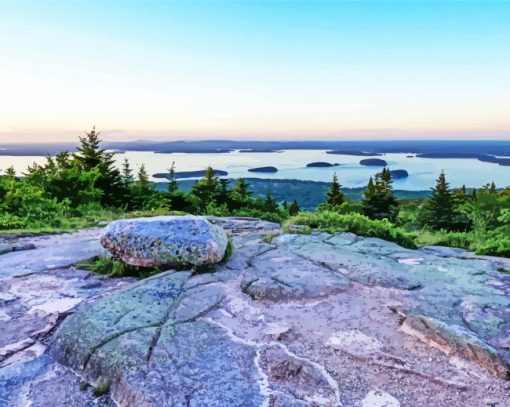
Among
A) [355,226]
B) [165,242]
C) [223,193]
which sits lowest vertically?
[223,193]

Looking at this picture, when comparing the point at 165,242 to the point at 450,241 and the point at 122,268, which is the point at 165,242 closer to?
the point at 122,268

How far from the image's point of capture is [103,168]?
19.6 meters

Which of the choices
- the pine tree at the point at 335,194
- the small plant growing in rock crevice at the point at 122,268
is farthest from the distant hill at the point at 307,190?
the small plant growing in rock crevice at the point at 122,268

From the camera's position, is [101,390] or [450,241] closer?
[101,390]

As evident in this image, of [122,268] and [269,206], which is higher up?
[122,268]

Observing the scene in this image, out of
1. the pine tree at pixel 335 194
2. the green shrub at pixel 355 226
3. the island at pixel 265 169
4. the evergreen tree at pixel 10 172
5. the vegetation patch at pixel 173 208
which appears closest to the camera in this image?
the green shrub at pixel 355 226

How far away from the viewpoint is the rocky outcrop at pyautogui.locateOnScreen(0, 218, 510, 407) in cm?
340

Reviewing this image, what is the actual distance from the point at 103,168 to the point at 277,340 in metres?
17.2

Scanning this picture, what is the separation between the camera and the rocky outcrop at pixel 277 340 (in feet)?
11.2

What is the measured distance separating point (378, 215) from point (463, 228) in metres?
4.45

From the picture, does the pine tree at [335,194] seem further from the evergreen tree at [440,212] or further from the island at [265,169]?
the island at [265,169]

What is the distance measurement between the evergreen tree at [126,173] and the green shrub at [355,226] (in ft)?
41.5

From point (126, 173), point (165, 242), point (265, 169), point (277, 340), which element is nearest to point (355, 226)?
point (165, 242)

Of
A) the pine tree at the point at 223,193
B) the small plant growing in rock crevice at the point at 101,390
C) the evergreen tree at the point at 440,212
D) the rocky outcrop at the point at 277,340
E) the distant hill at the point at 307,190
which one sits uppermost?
the rocky outcrop at the point at 277,340
